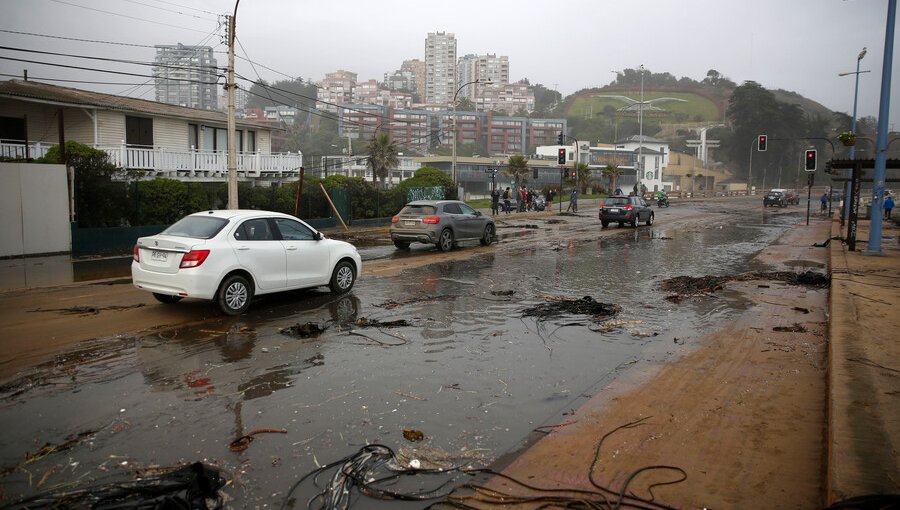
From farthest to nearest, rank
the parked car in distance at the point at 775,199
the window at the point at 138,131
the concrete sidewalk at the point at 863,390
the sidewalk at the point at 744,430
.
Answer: the parked car in distance at the point at 775,199 → the window at the point at 138,131 → the sidewalk at the point at 744,430 → the concrete sidewalk at the point at 863,390

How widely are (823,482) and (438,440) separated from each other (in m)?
2.85

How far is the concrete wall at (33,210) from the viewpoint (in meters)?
17.3

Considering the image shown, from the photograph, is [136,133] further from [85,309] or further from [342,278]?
[342,278]

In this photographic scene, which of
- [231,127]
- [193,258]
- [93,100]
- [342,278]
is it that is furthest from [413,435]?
[93,100]

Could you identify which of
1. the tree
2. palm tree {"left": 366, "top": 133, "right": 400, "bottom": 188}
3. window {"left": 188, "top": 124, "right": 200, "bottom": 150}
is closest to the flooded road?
the tree

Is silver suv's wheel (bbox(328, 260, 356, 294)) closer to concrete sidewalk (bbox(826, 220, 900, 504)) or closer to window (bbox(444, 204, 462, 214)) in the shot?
concrete sidewalk (bbox(826, 220, 900, 504))

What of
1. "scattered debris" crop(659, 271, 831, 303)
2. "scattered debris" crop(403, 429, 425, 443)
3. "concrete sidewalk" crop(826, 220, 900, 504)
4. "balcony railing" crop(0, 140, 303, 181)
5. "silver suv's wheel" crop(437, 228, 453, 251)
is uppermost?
"balcony railing" crop(0, 140, 303, 181)

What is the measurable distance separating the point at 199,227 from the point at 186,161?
79.0 ft

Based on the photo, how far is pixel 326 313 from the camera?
10.6 metres

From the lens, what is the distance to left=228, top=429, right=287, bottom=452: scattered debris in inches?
201

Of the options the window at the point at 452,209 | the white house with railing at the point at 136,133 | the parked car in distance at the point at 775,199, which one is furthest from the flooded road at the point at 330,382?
the parked car in distance at the point at 775,199

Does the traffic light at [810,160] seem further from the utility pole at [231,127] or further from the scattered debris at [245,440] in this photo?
the scattered debris at [245,440]

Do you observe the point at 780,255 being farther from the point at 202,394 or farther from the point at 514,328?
the point at 202,394

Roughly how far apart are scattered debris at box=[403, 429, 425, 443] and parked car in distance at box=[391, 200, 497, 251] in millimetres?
14691
